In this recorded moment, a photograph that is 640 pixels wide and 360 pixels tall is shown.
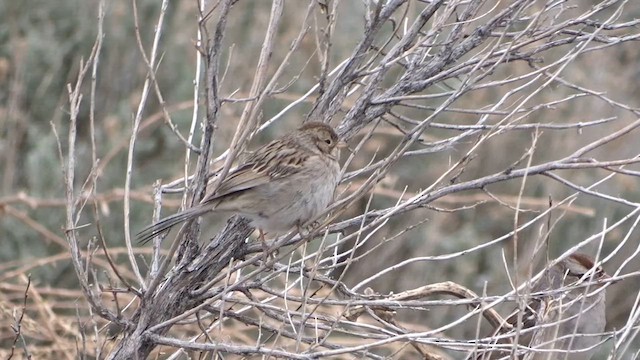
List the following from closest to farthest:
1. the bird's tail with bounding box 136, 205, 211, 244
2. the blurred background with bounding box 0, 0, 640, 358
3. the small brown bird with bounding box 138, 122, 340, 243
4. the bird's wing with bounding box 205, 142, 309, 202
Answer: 1. the bird's tail with bounding box 136, 205, 211, 244
2. the small brown bird with bounding box 138, 122, 340, 243
3. the bird's wing with bounding box 205, 142, 309, 202
4. the blurred background with bounding box 0, 0, 640, 358

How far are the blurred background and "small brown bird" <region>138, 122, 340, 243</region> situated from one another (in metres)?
3.17

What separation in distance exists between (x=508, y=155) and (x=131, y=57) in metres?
3.72

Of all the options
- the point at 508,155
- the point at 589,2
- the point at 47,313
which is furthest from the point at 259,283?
the point at 589,2

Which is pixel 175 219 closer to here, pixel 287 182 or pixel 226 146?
pixel 287 182

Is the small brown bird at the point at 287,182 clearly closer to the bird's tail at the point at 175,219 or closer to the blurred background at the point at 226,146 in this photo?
the bird's tail at the point at 175,219

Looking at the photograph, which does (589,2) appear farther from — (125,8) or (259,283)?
(259,283)

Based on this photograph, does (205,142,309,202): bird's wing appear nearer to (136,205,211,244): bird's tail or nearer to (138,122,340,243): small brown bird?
(138,122,340,243): small brown bird

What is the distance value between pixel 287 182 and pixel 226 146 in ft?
12.8

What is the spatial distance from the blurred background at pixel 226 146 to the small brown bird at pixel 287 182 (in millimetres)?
3167

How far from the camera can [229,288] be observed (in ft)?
11.7

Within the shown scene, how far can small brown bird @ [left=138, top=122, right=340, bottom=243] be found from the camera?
164 inches

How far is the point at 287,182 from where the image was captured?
4398mm

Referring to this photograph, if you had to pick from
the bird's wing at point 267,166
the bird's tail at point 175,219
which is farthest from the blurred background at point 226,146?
the bird's tail at point 175,219

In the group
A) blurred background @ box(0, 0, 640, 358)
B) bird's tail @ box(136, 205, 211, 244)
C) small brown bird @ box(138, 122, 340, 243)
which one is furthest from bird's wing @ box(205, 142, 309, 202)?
blurred background @ box(0, 0, 640, 358)
